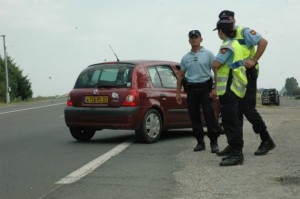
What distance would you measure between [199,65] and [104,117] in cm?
218

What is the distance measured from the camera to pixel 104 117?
9219 mm

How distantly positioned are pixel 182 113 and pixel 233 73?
3544mm

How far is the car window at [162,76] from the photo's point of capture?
980 cm

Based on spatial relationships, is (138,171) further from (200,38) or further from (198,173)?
(200,38)

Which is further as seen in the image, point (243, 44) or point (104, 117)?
point (104, 117)

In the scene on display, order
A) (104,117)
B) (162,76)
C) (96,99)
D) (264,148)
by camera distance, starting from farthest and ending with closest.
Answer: (162,76) → (96,99) → (104,117) → (264,148)

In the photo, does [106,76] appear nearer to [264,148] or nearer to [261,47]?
[264,148]

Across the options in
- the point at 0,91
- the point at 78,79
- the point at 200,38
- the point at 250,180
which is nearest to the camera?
the point at 250,180

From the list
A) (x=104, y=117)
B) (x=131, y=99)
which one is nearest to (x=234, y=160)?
(x=131, y=99)

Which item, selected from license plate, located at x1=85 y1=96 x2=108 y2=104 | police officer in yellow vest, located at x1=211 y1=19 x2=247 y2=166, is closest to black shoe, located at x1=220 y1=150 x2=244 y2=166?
police officer in yellow vest, located at x1=211 y1=19 x2=247 y2=166

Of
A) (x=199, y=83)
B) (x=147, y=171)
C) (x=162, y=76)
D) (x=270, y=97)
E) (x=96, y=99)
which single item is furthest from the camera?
(x=270, y=97)

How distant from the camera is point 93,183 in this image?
5.67 metres

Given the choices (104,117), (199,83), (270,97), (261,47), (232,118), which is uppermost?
(261,47)

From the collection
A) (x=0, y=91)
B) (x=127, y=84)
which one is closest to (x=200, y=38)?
(x=127, y=84)
